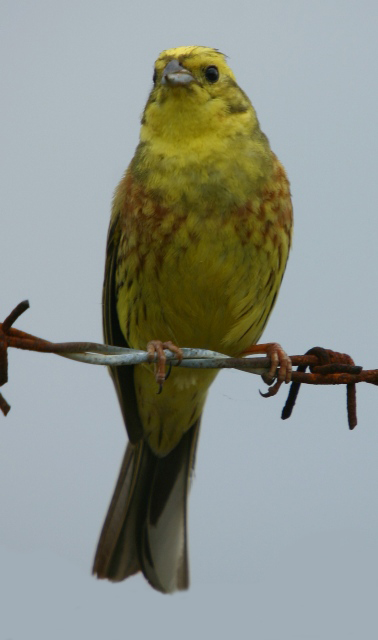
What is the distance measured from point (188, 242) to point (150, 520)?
4.60 ft

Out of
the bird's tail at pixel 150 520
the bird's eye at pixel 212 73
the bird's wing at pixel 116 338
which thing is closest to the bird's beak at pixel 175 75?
the bird's eye at pixel 212 73

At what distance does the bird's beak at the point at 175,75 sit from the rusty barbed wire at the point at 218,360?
1.16 m

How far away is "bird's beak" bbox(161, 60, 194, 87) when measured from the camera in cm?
394

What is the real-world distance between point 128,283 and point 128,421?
811 mm

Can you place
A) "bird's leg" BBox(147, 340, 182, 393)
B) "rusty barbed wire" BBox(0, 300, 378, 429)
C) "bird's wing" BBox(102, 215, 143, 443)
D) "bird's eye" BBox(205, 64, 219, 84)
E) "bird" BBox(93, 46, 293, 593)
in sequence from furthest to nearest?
"bird's wing" BBox(102, 215, 143, 443), "bird's eye" BBox(205, 64, 219, 84), "bird" BBox(93, 46, 293, 593), "bird's leg" BBox(147, 340, 182, 393), "rusty barbed wire" BBox(0, 300, 378, 429)

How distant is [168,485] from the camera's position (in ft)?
15.4

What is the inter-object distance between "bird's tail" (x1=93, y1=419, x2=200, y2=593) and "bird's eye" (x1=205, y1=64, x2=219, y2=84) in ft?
5.23

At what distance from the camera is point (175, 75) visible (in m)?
3.95

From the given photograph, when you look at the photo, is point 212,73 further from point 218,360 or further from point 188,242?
point 218,360

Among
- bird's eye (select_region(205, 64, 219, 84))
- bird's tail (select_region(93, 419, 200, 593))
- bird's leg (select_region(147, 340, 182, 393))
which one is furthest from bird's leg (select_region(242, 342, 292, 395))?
bird's eye (select_region(205, 64, 219, 84))

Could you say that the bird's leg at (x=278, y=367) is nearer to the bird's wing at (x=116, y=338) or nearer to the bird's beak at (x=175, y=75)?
the bird's wing at (x=116, y=338)

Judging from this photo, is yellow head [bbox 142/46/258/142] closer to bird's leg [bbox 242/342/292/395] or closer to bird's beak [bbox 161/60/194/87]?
bird's beak [bbox 161/60/194/87]

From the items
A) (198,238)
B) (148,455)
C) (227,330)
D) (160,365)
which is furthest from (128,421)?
(160,365)

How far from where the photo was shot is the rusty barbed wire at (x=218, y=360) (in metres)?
2.67
